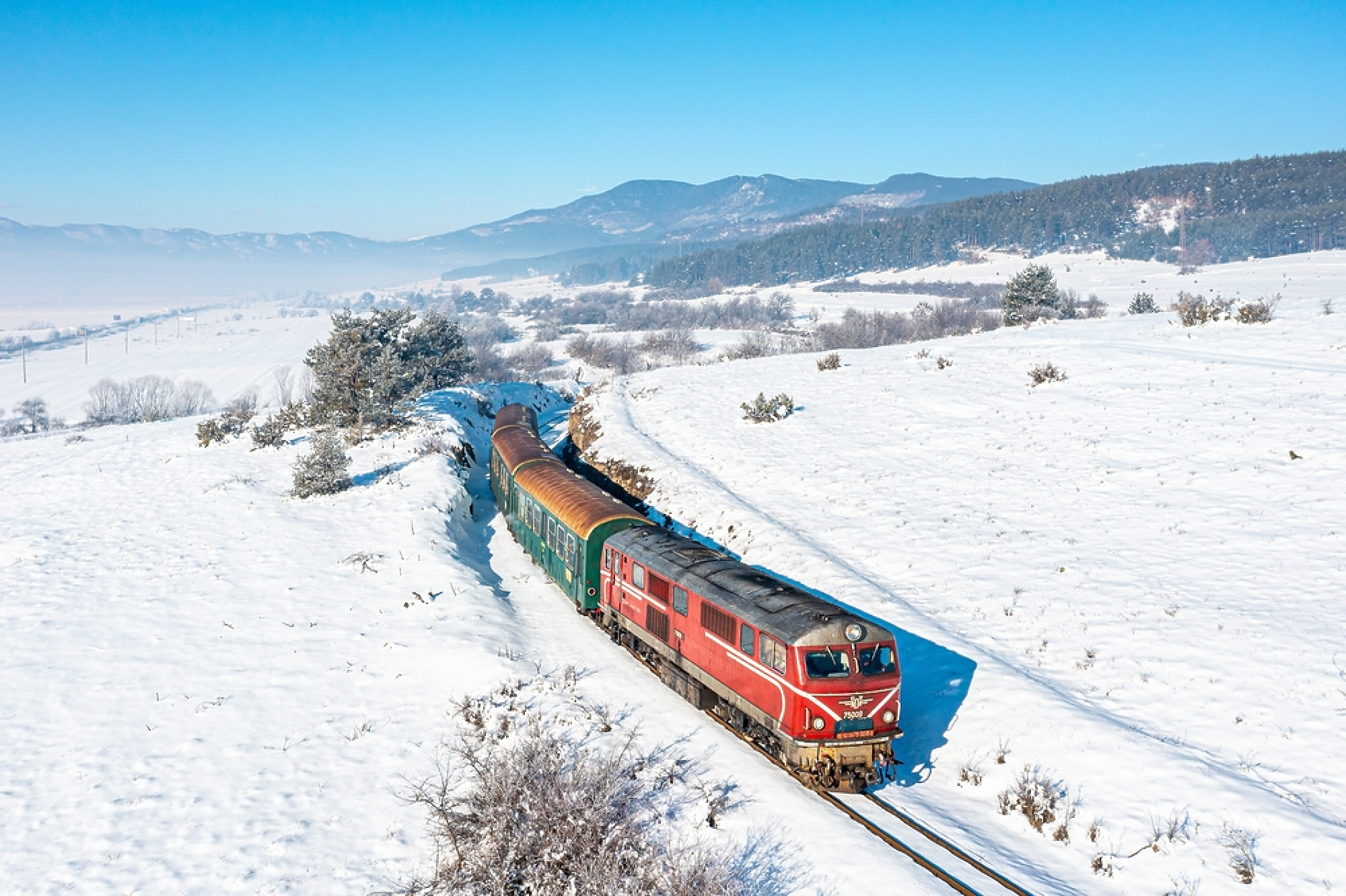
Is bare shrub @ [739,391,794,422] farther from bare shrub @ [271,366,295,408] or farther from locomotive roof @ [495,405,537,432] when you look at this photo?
bare shrub @ [271,366,295,408]

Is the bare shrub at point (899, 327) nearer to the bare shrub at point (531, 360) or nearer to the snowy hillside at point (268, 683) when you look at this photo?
the bare shrub at point (531, 360)

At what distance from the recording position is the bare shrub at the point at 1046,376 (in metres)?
37.1

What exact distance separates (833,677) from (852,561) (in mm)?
11248

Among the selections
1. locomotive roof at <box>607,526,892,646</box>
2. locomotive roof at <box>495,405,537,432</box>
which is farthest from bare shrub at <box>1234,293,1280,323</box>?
locomotive roof at <box>495,405,537,432</box>

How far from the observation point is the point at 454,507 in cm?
3131

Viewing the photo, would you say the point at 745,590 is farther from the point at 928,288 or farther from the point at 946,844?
the point at 928,288

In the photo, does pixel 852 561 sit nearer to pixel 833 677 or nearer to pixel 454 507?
pixel 833 677

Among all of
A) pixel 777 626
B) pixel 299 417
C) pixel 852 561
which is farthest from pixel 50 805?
pixel 299 417

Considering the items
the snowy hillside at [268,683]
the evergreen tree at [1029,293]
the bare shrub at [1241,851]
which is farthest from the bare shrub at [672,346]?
the bare shrub at [1241,851]

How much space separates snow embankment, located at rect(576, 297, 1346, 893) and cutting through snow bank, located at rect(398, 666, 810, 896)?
13.0 ft

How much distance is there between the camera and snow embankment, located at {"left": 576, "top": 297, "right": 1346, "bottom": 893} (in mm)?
12789

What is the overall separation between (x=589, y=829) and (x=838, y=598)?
12.0 metres

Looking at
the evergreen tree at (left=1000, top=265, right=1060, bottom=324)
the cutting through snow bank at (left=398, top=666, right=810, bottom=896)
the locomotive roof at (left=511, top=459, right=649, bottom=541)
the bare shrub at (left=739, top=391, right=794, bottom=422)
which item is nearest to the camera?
the cutting through snow bank at (left=398, top=666, right=810, bottom=896)

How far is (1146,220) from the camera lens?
157 metres
